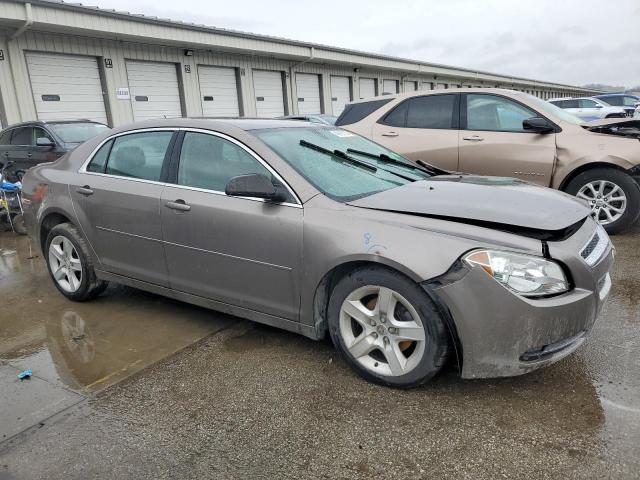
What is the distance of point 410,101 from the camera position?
681 cm

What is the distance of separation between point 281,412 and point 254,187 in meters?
1.29

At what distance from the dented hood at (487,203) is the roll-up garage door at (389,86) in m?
25.8

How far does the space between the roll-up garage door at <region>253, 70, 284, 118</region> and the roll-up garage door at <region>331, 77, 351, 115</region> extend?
3723 millimetres

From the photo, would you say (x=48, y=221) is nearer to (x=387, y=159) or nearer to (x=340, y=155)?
(x=340, y=155)

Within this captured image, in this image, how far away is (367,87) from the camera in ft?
87.5

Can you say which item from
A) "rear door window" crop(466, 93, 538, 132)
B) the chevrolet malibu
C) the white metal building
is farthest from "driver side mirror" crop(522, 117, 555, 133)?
the white metal building

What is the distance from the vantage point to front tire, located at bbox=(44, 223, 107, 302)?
14.0 ft

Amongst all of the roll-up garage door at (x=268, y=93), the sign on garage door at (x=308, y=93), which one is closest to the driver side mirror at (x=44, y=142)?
the roll-up garage door at (x=268, y=93)

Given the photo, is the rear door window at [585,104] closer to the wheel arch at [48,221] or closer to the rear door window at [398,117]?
the rear door window at [398,117]

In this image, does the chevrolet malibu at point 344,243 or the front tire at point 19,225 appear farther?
the front tire at point 19,225

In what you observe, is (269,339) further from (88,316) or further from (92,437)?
(88,316)

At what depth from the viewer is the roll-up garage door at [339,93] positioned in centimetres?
2381

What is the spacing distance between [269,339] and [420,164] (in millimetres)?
1889

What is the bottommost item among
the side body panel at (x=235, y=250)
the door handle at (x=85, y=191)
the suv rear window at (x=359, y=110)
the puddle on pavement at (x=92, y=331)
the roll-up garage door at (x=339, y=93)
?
the puddle on pavement at (x=92, y=331)
